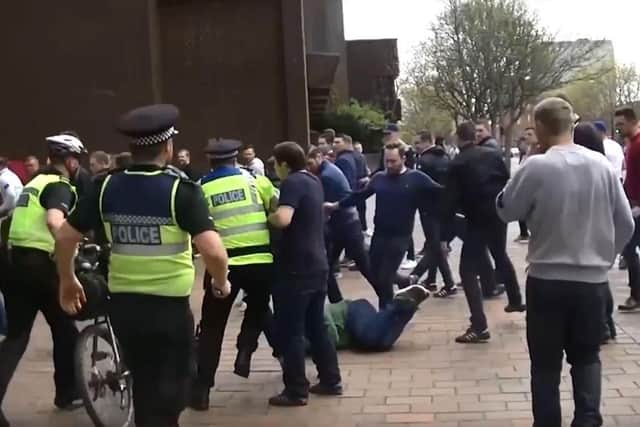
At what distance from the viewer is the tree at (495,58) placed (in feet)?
155

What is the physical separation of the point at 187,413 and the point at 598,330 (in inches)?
115

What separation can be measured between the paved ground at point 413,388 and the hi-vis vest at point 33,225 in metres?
1.18

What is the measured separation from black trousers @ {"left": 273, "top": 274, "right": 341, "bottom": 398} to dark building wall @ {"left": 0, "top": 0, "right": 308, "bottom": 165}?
9.98 meters

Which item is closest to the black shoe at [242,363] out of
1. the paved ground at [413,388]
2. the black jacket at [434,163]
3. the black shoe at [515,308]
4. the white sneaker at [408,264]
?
the paved ground at [413,388]

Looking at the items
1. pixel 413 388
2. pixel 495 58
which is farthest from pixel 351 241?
pixel 495 58

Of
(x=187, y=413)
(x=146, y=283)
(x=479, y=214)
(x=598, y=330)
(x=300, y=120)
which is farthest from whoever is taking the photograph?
(x=300, y=120)

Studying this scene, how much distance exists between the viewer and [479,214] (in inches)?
380

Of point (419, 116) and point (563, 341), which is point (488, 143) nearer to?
point (563, 341)

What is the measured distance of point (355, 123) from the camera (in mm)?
31859

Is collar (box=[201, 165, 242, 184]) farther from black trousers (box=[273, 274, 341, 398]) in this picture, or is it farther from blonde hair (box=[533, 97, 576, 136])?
blonde hair (box=[533, 97, 576, 136])

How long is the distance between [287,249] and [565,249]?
2323mm

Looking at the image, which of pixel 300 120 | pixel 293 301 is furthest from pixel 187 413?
pixel 300 120

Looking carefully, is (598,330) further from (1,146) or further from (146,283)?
(1,146)

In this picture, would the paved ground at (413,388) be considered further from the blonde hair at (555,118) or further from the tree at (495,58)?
the tree at (495,58)
